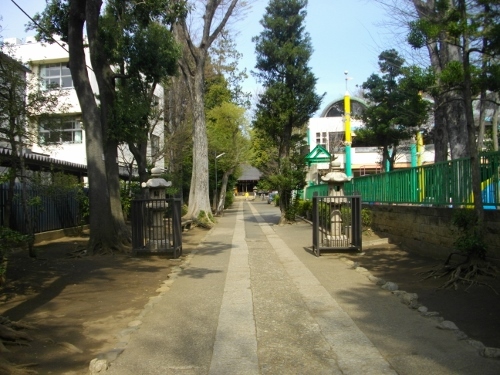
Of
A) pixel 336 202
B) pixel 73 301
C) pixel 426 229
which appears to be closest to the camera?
pixel 73 301

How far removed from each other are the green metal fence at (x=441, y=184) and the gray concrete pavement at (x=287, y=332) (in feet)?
8.48

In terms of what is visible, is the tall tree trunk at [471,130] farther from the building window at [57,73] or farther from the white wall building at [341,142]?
the white wall building at [341,142]

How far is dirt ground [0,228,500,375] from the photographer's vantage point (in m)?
5.39

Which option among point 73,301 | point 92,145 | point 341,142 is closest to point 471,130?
point 73,301

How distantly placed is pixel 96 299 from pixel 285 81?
19.9 meters

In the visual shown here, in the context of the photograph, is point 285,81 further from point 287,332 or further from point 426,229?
point 287,332

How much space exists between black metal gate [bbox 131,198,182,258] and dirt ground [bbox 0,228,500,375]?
34 cm

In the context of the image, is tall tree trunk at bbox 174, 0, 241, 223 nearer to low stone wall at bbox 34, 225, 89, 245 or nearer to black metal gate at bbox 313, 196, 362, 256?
low stone wall at bbox 34, 225, 89, 245

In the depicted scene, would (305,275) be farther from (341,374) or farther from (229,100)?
(229,100)

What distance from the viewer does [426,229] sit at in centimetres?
1143

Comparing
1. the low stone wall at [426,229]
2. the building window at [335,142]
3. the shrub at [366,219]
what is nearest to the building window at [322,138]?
the building window at [335,142]

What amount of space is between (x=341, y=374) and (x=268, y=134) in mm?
22123

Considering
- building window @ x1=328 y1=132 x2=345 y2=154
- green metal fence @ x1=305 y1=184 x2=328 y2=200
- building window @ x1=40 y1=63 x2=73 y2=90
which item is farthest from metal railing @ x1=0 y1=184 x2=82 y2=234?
building window @ x1=328 y1=132 x2=345 y2=154

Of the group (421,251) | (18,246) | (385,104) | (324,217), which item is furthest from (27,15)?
(385,104)
